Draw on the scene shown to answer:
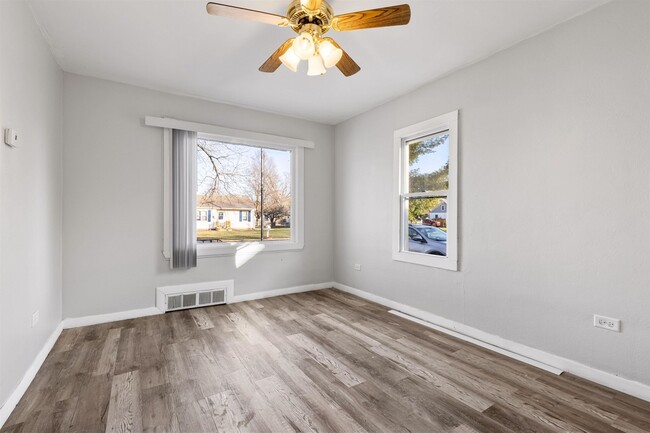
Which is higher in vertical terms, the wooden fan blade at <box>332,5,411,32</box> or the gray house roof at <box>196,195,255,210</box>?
the wooden fan blade at <box>332,5,411,32</box>

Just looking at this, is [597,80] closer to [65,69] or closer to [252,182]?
[252,182]

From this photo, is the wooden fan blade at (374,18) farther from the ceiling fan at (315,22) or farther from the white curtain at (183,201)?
the white curtain at (183,201)

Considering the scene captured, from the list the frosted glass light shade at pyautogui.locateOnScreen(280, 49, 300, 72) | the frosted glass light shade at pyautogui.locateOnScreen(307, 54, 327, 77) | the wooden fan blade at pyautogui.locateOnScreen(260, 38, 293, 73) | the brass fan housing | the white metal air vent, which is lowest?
the white metal air vent

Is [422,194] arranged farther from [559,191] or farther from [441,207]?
A: [559,191]

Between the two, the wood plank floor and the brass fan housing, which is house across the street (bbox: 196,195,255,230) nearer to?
the wood plank floor

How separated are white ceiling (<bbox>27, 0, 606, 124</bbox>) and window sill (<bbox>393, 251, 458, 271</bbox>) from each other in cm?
195

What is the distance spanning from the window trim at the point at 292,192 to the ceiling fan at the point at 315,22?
212 centimetres

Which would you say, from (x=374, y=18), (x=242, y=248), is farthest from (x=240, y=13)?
(x=242, y=248)

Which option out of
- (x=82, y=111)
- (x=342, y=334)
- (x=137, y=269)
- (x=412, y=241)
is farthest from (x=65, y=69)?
(x=412, y=241)

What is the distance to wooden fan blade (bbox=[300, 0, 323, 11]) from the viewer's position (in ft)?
6.26

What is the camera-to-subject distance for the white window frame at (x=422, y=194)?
3.17m

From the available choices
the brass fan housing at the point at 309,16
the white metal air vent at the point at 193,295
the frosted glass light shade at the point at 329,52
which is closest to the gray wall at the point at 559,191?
the frosted glass light shade at the point at 329,52

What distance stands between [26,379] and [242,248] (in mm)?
2437

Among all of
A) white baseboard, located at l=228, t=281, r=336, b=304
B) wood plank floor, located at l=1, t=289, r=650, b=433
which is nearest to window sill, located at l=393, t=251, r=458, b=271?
wood plank floor, located at l=1, t=289, r=650, b=433
